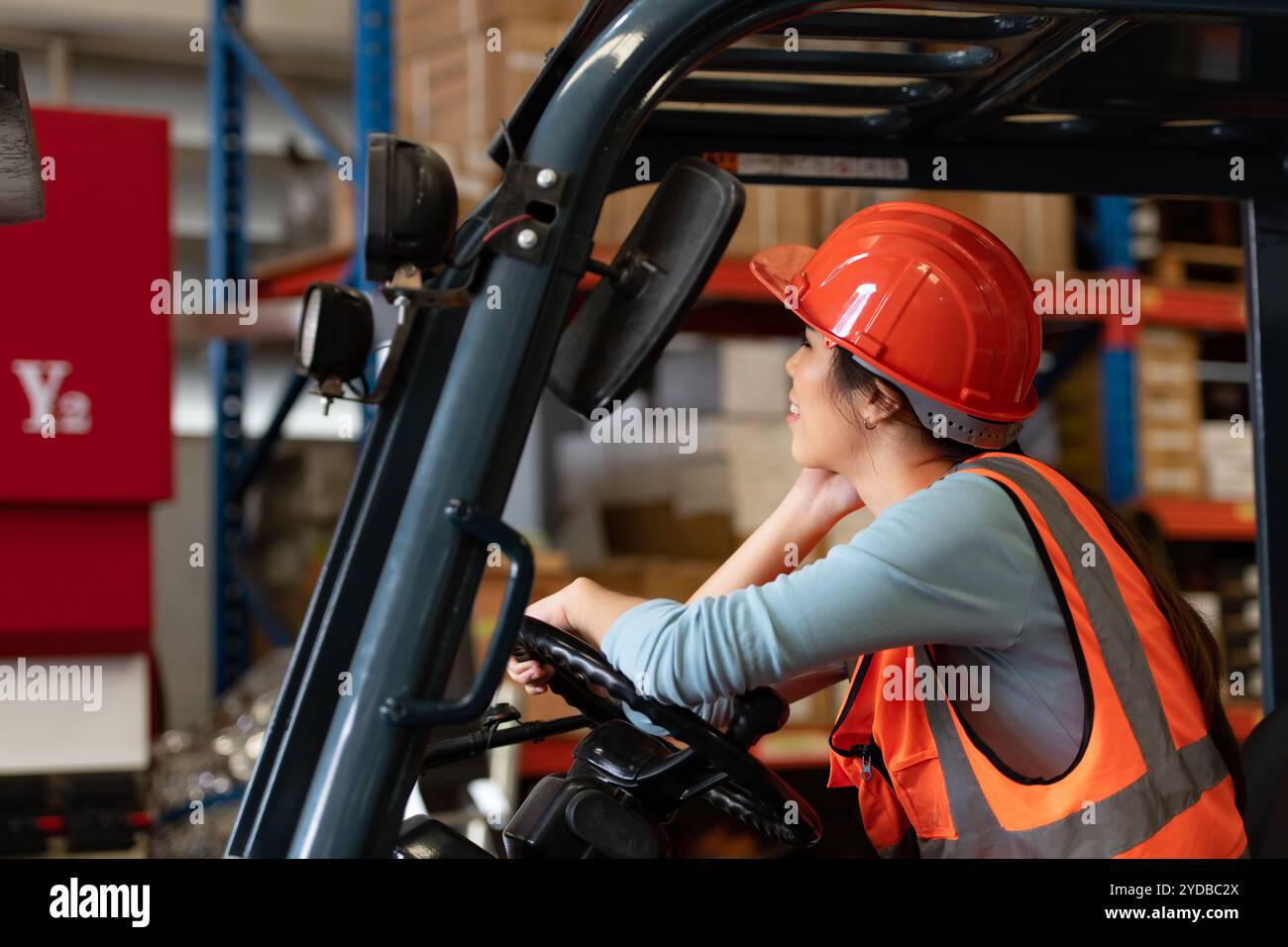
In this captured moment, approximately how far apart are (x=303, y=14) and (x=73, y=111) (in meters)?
6.54

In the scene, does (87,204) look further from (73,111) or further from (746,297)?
(746,297)

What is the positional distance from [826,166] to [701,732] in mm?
1002

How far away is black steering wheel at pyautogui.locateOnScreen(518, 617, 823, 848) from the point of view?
1499mm

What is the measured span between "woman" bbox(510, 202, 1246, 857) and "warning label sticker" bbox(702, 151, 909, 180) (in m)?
0.32

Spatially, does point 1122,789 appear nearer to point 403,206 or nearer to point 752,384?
point 403,206

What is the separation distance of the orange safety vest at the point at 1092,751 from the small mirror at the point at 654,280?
0.45 meters

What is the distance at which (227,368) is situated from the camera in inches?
233

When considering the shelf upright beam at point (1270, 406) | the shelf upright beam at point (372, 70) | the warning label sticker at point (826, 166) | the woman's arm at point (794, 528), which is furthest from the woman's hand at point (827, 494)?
the shelf upright beam at point (372, 70)

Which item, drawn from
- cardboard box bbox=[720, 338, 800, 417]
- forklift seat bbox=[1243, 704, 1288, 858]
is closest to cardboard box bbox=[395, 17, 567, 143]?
cardboard box bbox=[720, 338, 800, 417]

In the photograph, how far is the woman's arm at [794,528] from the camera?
6.31 ft

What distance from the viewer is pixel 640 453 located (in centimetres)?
566

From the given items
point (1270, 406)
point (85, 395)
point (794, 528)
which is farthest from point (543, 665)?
point (85, 395)
